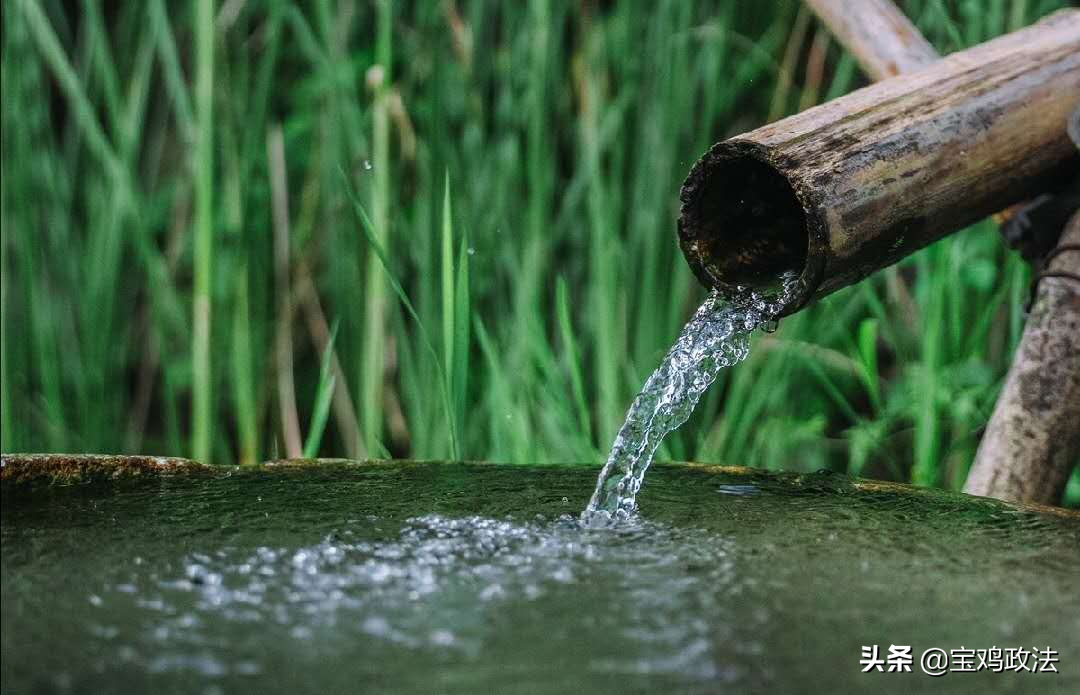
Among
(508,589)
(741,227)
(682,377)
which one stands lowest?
(508,589)

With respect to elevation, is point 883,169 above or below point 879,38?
below

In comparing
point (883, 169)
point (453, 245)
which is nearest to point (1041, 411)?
point (883, 169)

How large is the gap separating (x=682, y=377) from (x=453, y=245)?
59 centimetres

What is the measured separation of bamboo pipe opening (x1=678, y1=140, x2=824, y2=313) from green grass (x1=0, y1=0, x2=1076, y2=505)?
17.1 inches

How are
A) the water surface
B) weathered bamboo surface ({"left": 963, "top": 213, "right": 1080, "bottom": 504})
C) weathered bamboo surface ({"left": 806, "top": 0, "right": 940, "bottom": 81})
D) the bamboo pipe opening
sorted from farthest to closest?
weathered bamboo surface ({"left": 806, "top": 0, "right": 940, "bottom": 81})
weathered bamboo surface ({"left": 963, "top": 213, "right": 1080, "bottom": 504})
the bamboo pipe opening
the water surface

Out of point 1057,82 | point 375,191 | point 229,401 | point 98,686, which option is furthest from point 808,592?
point 229,401

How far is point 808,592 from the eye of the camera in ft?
3.10

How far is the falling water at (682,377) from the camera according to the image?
135 cm

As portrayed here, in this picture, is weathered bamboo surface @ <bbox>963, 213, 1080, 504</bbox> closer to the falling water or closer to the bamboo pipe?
the bamboo pipe

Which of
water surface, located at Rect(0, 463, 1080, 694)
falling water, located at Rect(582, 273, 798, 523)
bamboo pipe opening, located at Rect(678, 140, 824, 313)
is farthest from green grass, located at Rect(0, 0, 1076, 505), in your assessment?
water surface, located at Rect(0, 463, 1080, 694)

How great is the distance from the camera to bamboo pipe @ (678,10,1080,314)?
1.31 metres

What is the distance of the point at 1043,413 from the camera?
162 cm

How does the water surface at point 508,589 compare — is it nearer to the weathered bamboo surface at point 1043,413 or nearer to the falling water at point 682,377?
the falling water at point 682,377

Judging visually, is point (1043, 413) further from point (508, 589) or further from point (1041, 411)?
point (508, 589)
